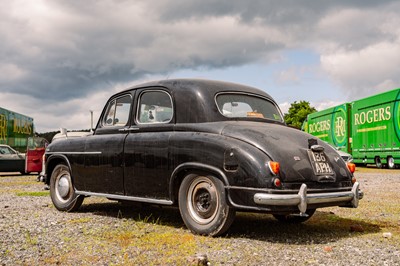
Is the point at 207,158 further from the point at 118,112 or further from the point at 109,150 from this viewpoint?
the point at 118,112

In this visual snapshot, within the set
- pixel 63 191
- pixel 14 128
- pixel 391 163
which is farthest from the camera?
pixel 14 128

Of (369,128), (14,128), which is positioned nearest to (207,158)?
(369,128)

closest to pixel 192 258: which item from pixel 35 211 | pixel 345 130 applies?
pixel 35 211

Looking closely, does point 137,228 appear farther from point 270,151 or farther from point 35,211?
point 35,211

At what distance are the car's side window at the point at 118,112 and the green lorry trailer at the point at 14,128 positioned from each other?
2166 centimetres

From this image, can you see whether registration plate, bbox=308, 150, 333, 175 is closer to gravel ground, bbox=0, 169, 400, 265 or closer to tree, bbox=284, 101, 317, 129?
gravel ground, bbox=0, 169, 400, 265

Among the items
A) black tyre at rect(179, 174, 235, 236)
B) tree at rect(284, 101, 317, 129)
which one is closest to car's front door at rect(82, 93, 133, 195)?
black tyre at rect(179, 174, 235, 236)

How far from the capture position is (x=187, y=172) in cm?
551

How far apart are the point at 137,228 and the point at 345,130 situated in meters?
25.0

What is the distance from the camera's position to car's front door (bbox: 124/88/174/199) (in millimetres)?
5766

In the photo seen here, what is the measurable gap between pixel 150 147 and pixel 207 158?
105 centimetres

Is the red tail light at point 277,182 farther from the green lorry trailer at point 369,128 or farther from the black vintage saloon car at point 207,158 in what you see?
the green lorry trailer at point 369,128

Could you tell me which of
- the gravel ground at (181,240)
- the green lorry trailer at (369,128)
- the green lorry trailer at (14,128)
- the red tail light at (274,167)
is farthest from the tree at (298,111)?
the red tail light at (274,167)

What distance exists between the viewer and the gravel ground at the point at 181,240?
4230mm
